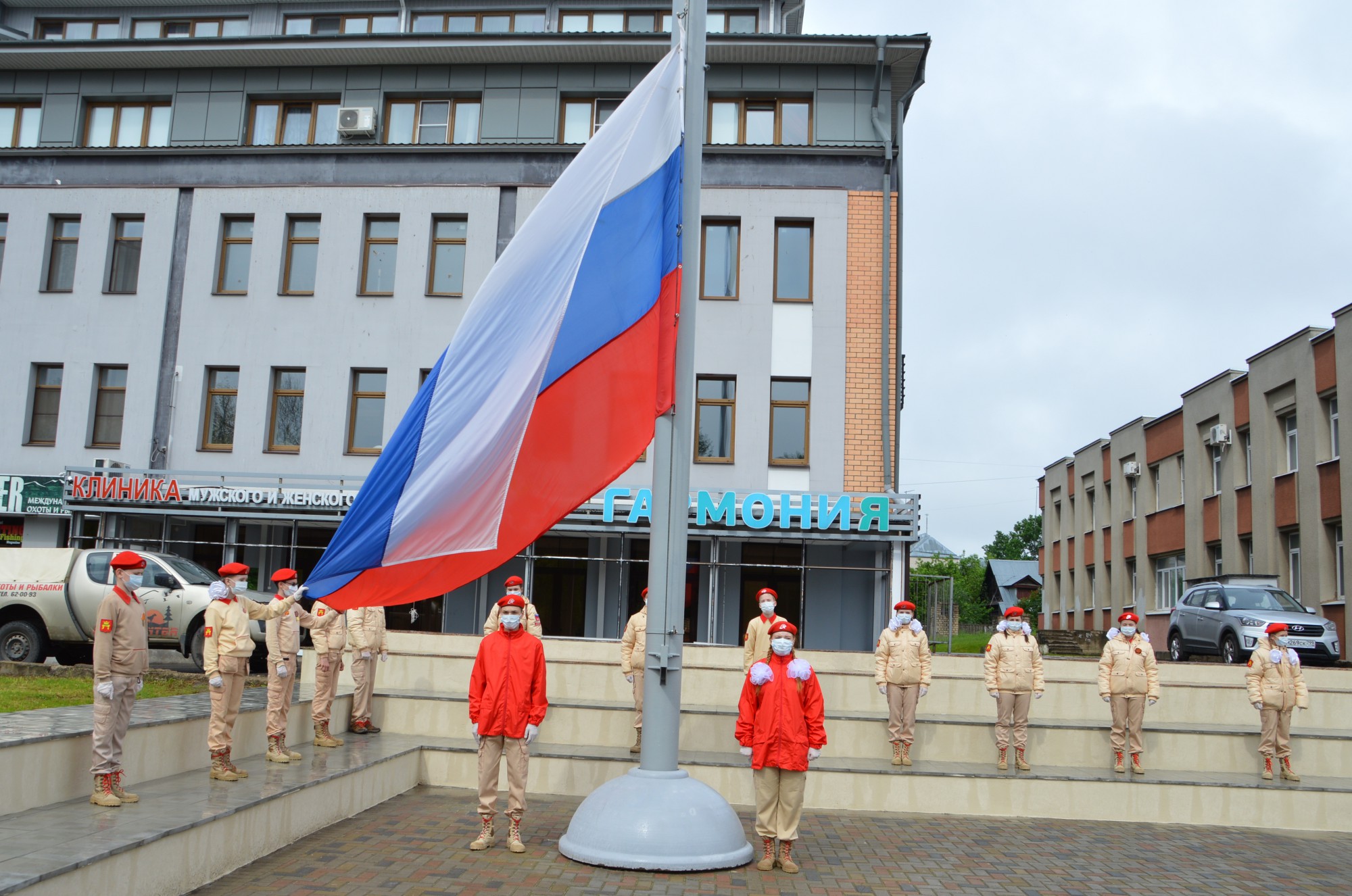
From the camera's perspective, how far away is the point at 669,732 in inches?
349

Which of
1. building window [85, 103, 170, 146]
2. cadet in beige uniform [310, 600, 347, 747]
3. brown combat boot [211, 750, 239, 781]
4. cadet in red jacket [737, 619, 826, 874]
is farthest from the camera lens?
building window [85, 103, 170, 146]

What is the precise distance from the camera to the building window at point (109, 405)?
25141 millimetres

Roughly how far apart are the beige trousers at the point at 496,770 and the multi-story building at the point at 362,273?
1349 cm

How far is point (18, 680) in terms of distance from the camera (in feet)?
50.4

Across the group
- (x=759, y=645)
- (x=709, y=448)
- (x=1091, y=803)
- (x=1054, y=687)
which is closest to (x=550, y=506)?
(x=759, y=645)

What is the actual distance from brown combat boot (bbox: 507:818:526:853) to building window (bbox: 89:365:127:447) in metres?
19.2

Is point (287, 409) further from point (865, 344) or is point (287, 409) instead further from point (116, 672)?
point (116, 672)

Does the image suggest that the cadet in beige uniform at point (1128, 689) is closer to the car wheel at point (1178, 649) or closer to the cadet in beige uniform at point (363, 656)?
the cadet in beige uniform at point (363, 656)

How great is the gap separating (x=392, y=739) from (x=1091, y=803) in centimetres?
799

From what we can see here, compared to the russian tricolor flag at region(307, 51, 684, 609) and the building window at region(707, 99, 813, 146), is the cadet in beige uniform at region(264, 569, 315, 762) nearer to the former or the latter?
the russian tricolor flag at region(307, 51, 684, 609)

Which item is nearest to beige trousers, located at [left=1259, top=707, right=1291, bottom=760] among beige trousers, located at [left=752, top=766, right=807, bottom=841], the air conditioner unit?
beige trousers, located at [left=752, top=766, right=807, bottom=841]

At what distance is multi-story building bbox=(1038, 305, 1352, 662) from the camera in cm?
2781

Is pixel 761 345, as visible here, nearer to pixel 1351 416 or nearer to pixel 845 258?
pixel 845 258

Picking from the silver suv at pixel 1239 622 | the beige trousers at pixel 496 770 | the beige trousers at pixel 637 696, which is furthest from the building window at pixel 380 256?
the silver suv at pixel 1239 622
